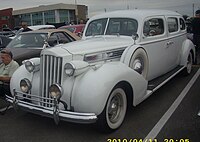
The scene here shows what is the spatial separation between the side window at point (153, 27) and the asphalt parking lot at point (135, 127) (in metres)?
1.43

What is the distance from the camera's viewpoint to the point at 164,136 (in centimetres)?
356

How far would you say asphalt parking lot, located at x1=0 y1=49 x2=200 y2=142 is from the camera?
11.8ft

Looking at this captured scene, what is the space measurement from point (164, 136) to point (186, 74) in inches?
149

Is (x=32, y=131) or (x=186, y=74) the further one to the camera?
(x=186, y=74)

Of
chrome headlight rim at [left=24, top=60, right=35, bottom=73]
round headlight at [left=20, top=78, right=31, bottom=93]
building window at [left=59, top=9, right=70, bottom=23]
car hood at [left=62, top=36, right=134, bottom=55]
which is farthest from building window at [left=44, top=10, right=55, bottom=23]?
round headlight at [left=20, top=78, right=31, bottom=93]

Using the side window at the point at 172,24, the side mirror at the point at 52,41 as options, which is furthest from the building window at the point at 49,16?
the side window at the point at 172,24

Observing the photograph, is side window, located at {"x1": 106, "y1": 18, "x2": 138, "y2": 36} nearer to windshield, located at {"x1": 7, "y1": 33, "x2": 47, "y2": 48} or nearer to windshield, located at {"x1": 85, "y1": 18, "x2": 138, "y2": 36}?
windshield, located at {"x1": 85, "y1": 18, "x2": 138, "y2": 36}

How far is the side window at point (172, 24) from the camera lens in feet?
19.6

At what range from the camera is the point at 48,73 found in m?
3.74

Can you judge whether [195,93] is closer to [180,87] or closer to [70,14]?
[180,87]

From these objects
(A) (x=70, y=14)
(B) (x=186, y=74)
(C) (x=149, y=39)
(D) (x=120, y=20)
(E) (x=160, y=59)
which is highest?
(A) (x=70, y=14)

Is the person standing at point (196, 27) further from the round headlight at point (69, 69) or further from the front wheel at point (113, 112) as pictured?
the round headlight at point (69, 69)

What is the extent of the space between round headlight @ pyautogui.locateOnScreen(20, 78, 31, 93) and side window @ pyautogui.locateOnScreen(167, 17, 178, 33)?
12.1 feet

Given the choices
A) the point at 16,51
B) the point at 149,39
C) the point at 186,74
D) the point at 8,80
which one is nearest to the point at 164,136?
the point at 149,39
